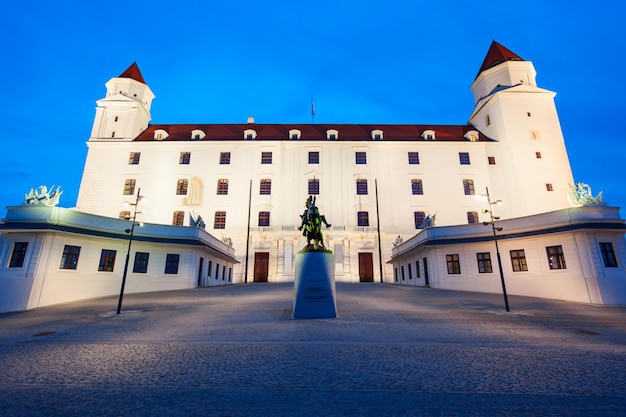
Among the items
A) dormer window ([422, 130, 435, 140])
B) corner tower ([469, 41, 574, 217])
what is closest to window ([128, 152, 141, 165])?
dormer window ([422, 130, 435, 140])

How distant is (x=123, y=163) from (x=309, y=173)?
24.4 m

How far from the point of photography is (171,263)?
2459 centimetres

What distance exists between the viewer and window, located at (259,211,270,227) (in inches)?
1558

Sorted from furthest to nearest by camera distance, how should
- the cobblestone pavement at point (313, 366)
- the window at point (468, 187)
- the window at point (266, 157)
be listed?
the window at point (266, 157)
the window at point (468, 187)
the cobblestone pavement at point (313, 366)

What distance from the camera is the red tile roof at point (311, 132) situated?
45031mm

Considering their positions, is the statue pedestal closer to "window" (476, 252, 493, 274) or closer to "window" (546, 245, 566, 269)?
"window" (476, 252, 493, 274)

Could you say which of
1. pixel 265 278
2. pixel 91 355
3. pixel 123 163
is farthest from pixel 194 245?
pixel 123 163

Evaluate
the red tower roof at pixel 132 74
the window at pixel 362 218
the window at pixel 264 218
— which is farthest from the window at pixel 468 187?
the red tower roof at pixel 132 74

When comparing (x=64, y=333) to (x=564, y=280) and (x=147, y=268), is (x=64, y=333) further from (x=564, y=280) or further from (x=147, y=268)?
(x=564, y=280)

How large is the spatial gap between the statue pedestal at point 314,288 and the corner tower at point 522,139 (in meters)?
35.2

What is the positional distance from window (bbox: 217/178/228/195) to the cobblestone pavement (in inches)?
1145

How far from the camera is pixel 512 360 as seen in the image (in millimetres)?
6820

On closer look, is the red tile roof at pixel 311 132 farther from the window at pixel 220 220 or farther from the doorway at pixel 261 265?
the doorway at pixel 261 265

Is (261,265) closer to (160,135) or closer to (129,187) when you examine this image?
(129,187)
